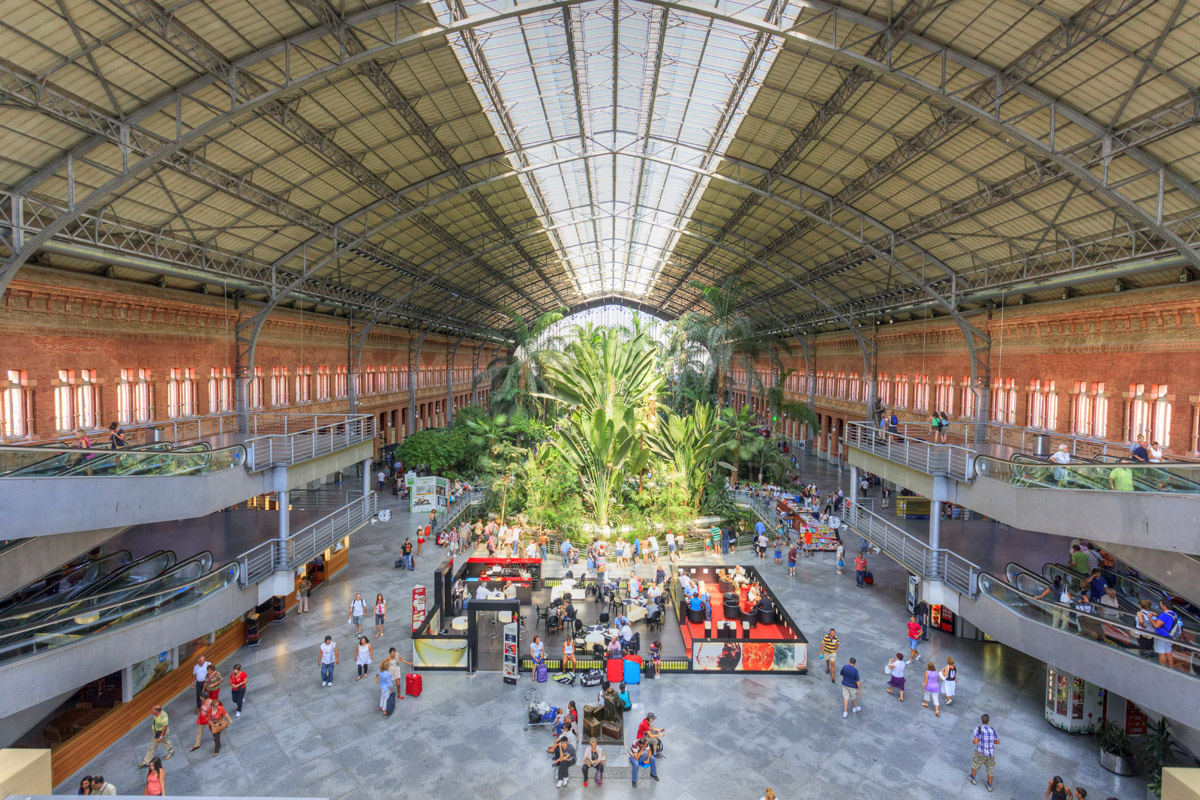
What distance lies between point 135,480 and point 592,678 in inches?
348

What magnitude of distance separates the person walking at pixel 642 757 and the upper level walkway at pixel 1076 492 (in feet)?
24.2

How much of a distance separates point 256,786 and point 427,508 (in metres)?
16.9

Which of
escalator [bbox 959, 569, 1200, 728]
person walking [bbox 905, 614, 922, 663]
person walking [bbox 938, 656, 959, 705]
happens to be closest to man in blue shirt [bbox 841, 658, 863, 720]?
person walking [bbox 938, 656, 959, 705]

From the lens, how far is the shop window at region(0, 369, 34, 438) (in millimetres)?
14751

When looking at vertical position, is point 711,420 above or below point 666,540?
above

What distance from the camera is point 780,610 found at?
617 inches

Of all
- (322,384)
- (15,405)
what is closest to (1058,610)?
(15,405)

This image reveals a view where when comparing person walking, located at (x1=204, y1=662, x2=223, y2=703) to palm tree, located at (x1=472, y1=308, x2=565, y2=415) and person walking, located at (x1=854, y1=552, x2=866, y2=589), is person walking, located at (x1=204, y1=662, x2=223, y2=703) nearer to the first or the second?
person walking, located at (x1=854, y1=552, x2=866, y2=589)

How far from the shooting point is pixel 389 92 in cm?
1700

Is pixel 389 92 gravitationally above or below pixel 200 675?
above

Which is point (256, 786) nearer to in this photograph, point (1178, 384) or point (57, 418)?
point (57, 418)

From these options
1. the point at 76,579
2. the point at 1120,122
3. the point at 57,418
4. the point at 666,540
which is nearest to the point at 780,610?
the point at 666,540

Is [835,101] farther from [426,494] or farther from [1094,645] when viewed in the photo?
[426,494]

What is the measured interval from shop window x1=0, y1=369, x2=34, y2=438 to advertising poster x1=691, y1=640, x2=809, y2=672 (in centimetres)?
1616
